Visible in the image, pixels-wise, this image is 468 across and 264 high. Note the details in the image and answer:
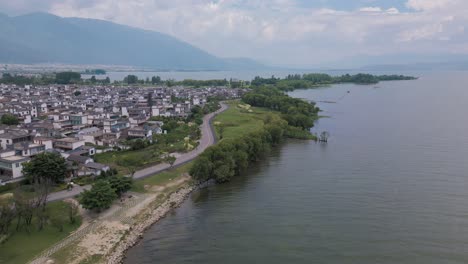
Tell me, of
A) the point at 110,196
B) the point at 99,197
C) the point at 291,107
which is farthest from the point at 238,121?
the point at 99,197

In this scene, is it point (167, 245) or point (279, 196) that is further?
point (279, 196)

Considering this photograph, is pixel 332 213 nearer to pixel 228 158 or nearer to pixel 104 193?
pixel 228 158

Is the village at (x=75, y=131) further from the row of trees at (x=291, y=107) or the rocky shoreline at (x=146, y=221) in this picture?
the row of trees at (x=291, y=107)

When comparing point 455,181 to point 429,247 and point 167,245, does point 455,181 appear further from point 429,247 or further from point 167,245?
point 167,245

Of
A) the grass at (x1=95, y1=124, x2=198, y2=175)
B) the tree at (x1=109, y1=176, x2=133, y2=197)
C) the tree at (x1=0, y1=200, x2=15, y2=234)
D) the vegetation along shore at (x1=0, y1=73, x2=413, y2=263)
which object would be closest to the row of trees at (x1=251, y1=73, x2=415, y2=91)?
the grass at (x1=95, y1=124, x2=198, y2=175)

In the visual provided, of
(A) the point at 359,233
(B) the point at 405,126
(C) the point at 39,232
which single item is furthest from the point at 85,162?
(B) the point at 405,126

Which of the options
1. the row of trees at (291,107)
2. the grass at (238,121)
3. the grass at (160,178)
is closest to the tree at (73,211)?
the grass at (160,178)

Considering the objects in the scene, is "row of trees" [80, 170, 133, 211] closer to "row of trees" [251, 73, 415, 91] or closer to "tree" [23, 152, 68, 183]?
"tree" [23, 152, 68, 183]
